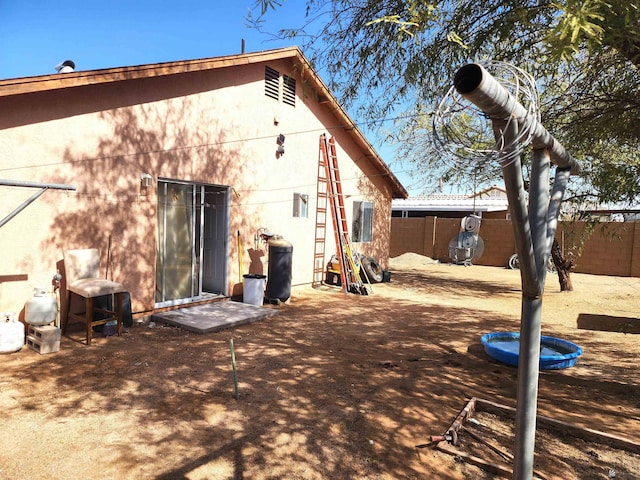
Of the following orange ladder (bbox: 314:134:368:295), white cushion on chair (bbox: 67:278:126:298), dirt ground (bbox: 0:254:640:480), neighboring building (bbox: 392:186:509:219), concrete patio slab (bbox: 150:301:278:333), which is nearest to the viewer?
dirt ground (bbox: 0:254:640:480)

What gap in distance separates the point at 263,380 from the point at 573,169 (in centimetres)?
356

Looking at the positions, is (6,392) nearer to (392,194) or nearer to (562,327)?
(562,327)

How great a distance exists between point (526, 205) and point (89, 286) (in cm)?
551

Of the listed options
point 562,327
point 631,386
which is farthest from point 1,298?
point 562,327

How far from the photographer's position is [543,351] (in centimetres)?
576

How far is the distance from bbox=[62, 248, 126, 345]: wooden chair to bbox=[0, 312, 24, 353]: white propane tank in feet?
2.36

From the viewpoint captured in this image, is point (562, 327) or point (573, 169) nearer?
point (573, 169)

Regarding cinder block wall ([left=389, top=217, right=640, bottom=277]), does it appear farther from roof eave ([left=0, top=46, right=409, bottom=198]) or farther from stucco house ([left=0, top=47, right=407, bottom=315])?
roof eave ([left=0, top=46, right=409, bottom=198])

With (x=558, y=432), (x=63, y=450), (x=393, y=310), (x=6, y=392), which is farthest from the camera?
(x=393, y=310)

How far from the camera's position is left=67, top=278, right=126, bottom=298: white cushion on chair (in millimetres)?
5434

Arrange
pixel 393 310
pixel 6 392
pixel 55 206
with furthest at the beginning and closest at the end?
pixel 393 310 < pixel 55 206 < pixel 6 392

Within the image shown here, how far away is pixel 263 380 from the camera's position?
15.0 feet

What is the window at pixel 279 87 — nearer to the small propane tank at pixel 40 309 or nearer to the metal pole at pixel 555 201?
the small propane tank at pixel 40 309

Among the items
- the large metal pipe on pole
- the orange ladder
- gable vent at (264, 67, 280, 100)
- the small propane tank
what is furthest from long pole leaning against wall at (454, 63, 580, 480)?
the orange ladder
